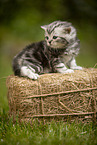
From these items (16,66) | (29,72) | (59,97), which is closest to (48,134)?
(59,97)

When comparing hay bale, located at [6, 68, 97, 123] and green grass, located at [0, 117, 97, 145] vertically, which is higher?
hay bale, located at [6, 68, 97, 123]

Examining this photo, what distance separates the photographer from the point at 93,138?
207 cm

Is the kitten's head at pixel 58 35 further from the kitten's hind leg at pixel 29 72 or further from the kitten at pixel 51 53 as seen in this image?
the kitten's hind leg at pixel 29 72

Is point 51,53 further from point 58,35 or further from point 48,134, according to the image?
point 48,134

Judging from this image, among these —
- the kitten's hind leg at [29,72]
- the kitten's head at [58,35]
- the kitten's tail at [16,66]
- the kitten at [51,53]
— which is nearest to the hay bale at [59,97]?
the kitten's hind leg at [29,72]

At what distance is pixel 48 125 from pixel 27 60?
107cm

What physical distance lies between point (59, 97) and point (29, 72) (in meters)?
0.57

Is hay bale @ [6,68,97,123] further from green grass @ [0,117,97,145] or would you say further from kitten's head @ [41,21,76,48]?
kitten's head @ [41,21,76,48]

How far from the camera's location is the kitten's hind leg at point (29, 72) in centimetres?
252

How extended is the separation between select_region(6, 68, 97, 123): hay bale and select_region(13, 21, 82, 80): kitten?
280 mm

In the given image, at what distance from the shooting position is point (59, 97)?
240 centimetres

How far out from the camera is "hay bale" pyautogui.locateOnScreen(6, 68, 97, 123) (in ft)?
7.88

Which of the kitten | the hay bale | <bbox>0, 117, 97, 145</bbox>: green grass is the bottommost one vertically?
<bbox>0, 117, 97, 145</bbox>: green grass

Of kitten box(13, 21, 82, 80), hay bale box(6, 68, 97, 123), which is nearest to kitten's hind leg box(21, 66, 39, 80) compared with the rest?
kitten box(13, 21, 82, 80)
